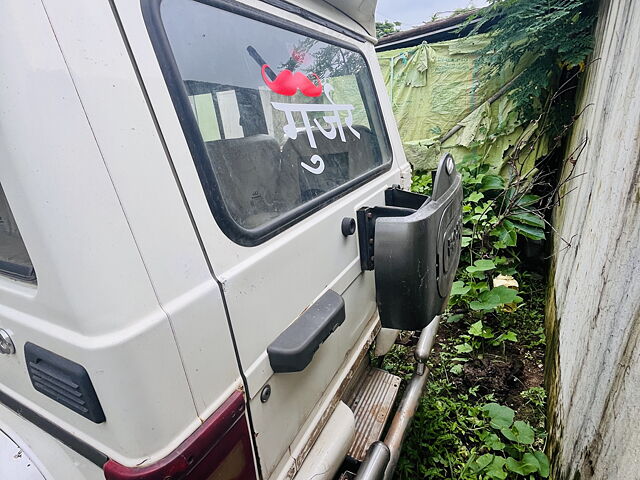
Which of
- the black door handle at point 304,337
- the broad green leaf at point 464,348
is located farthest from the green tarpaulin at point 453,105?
the black door handle at point 304,337

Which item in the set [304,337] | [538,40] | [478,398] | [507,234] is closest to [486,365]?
[478,398]

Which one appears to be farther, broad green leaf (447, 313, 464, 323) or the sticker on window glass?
broad green leaf (447, 313, 464, 323)

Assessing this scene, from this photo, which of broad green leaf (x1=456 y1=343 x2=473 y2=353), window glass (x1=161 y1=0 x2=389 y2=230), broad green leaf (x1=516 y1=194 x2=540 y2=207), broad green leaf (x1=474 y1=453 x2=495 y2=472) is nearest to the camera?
window glass (x1=161 y1=0 x2=389 y2=230)

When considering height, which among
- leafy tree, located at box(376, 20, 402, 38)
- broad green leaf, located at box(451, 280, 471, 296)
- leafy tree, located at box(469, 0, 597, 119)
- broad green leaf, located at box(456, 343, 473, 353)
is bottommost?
broad green leaf, located at box(456, 343, 473, 353)

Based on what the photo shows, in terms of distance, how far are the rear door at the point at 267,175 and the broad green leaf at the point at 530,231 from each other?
6.97 ft

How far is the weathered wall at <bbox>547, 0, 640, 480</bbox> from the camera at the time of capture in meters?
1.07

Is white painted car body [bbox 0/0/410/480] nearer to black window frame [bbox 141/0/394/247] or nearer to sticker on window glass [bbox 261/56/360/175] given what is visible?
black window frame [bbox 141/0/394/247]

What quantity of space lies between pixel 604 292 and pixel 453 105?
344 cm

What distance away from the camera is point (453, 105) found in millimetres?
4266

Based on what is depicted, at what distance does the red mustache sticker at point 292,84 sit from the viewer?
1.21 metres

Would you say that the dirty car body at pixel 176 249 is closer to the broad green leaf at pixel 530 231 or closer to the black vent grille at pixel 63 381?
the black vent grille at pixel 63 381

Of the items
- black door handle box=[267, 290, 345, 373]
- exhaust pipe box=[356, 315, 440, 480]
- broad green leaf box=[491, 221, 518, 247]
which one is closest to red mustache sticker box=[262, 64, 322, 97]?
black door handle box=[267, 290, 345, 373]

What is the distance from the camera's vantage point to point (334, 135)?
1534 millimetres

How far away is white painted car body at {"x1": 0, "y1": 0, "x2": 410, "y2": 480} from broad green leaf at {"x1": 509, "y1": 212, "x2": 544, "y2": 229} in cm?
290
